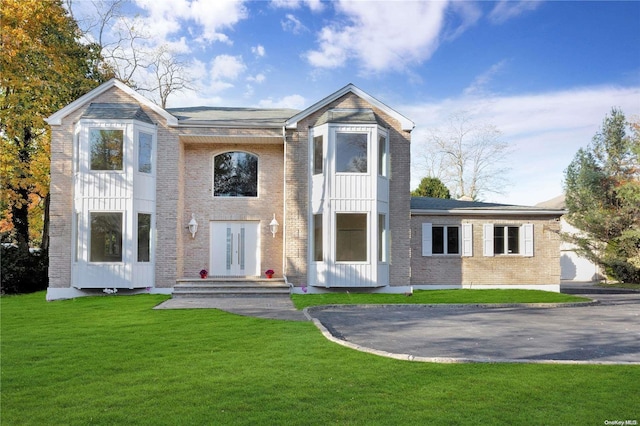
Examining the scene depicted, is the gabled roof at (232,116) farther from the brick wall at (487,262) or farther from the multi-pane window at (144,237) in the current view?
the brick wall at (487,262)

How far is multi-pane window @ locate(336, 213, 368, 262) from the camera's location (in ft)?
52.1

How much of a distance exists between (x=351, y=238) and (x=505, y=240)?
636 centimetres

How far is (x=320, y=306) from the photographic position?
12570 millimetres

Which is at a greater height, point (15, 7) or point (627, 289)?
point (15, 7)

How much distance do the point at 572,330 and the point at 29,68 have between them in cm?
2101

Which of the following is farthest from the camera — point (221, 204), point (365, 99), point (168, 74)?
point (168, 74)

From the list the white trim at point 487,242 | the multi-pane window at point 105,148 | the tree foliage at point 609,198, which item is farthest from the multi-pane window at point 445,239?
the tree foliage at point 609,198

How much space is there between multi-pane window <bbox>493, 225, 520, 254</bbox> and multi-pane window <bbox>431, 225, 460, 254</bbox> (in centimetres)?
147

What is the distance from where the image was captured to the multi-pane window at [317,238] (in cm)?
1602

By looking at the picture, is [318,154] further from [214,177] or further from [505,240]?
[505,240]

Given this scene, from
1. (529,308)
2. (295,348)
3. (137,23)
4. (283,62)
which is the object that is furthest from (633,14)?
(137,23)

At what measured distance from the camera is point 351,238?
1591 cm

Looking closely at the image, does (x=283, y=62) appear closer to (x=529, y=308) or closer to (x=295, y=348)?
(x=529, y=308)

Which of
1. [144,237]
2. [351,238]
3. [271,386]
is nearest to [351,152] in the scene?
[351,238]
